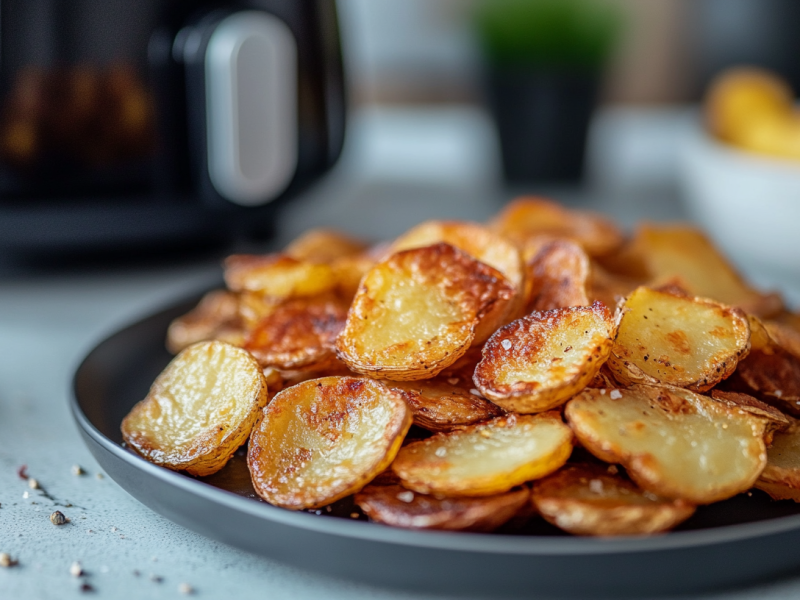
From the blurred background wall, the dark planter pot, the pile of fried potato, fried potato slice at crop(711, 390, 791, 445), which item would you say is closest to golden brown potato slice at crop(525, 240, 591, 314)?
the pile of fried potato

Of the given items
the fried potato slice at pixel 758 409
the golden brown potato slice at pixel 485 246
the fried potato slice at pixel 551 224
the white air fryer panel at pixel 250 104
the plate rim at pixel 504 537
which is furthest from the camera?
the white air fryer panel at pixel 250 104

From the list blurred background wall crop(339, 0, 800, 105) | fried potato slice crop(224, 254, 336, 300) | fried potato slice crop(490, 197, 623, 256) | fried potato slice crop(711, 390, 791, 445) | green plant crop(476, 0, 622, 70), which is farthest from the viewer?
blurred background wall crop(339, 0, 800, 105)

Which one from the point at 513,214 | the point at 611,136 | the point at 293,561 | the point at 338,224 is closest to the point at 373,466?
the point at 293,561

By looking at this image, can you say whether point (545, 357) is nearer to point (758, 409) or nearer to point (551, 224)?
point (758, 409)

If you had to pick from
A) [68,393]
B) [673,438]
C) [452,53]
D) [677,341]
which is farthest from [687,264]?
[452,53]

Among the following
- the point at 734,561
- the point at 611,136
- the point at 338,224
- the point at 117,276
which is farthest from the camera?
the point at 611,136

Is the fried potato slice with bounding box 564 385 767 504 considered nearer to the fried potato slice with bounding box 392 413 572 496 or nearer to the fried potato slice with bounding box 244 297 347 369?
the fried potato slice with bounding box 392 413 572 496

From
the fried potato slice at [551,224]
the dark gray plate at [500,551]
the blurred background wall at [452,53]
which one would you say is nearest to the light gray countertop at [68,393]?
the dark gray plate at [500,551]

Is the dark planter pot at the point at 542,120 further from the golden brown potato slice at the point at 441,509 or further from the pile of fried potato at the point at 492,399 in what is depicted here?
the golden brown potato slice at the point at 441,509

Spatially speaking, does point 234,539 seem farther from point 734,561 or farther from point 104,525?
point 734,561
